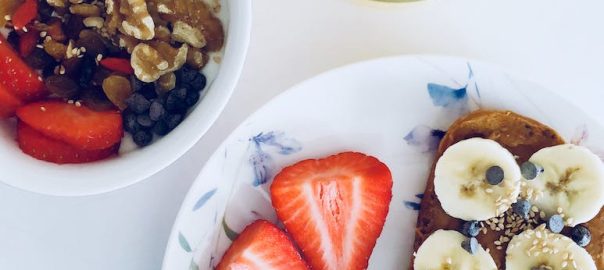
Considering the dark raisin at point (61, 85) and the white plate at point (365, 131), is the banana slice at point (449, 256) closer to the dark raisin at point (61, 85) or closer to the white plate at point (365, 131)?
the white plate at point (365, 131)

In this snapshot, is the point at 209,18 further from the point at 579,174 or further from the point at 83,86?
the point at 579,174

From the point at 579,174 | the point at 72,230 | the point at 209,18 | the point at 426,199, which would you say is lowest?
the point at 72,230

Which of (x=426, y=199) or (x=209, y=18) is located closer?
(x=209, y=18)

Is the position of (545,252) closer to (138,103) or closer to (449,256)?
(449,256)

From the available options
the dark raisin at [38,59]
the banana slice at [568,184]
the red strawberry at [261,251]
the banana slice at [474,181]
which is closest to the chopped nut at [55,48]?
the dark raisin at [38,59]

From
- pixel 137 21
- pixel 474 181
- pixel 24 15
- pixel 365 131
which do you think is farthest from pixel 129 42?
pixel 474 181

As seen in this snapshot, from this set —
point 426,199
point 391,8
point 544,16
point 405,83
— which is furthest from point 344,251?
point 544,16

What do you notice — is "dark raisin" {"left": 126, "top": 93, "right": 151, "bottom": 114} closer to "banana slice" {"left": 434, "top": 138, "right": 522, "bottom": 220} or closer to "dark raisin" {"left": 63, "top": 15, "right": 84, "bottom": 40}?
"dark raisin" {"left": 63, "top": 15, "right": 84, "bottom": 40}
